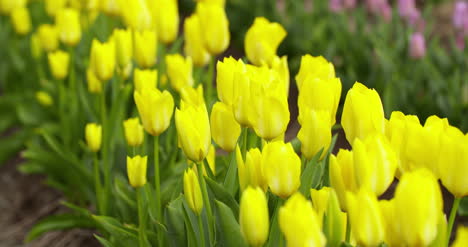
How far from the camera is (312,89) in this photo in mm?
1187

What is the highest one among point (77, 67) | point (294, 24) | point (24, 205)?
point (77, 67)

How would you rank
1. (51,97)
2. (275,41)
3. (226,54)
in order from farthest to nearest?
(226,54) → (51,97) → (275,41)

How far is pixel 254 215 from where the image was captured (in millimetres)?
996

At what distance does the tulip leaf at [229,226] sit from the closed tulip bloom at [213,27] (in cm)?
68

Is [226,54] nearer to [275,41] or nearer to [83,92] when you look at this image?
[83,92]

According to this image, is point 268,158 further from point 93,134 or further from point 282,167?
point 93,134

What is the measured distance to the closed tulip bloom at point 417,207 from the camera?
869mm

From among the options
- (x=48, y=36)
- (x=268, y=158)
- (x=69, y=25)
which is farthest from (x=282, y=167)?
(x=48, y=36)

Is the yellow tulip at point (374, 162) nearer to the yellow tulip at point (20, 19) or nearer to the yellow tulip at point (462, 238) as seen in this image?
the yellow tulip at point (462, 238)

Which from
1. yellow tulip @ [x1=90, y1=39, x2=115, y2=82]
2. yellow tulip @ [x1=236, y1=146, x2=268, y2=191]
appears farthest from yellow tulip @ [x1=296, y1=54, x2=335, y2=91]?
yellow tulip @ [x1=90, y1=39, x2=115, y2=82]

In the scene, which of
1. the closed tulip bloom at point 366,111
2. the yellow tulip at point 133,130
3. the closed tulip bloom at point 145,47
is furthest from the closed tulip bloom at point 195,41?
the closed tulip bloom at point 366,111

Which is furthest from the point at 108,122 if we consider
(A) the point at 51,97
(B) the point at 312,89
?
(B) the point at 312,89

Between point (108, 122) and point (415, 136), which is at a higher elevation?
point (415, 136)

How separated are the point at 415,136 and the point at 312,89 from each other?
0.23 meters
